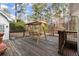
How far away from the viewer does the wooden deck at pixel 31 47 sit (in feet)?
6.86

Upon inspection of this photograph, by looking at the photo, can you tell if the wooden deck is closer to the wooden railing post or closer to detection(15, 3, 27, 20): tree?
the wooden railing post

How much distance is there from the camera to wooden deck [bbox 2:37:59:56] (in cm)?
209

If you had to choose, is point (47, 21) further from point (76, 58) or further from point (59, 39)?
point (76, 58)

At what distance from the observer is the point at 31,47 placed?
2.10 m

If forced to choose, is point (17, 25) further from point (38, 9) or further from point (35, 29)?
point (38, 9)

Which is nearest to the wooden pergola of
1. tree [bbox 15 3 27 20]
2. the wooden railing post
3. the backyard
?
the backyard

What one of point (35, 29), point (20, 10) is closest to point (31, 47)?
point (35, 29)

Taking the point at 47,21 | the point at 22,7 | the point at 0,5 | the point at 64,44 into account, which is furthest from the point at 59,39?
the point at 0,5

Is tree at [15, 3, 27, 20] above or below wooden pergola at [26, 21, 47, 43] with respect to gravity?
above

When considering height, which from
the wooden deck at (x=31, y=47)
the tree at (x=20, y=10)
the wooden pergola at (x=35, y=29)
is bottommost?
the wooden deck at (x=31, y=47)

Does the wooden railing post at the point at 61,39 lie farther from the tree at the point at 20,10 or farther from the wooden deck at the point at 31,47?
the tree at the point at 20,10

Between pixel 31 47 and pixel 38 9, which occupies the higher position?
pixel 38 9

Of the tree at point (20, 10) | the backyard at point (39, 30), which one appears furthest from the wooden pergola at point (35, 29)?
the tree at point (20, 10)

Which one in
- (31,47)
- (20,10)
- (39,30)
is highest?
(20,10)
